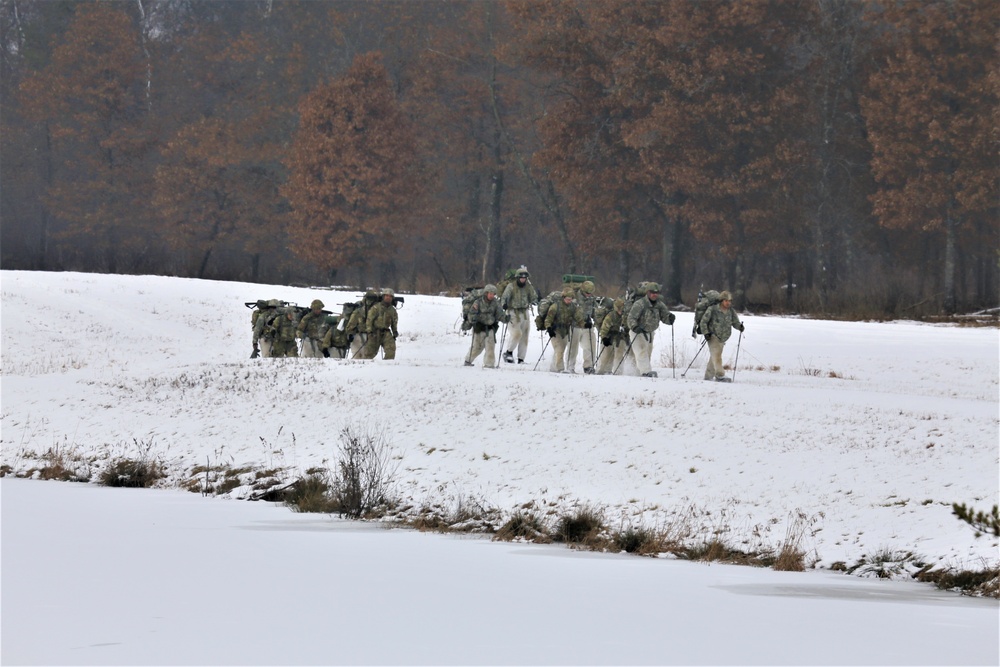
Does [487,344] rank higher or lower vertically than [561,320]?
lower

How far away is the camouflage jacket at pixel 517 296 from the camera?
29.1m

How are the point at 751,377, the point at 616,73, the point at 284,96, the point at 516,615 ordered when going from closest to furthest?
the point at 516,615
the point at 751,377
the point at 616,73
the point at 284,96

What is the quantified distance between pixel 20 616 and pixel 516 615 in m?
3.56

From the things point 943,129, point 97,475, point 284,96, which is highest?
point 284,96

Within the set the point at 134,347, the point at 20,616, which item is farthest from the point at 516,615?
the point at 134,347

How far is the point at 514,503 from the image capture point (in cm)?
1839

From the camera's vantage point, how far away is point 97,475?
71.5 ft

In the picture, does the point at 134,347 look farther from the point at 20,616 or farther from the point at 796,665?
the point at 796,665

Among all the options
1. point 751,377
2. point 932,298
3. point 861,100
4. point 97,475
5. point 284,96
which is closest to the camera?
point 97,475

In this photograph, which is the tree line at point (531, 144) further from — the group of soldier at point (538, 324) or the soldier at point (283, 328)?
the soldier at point (283, 328)

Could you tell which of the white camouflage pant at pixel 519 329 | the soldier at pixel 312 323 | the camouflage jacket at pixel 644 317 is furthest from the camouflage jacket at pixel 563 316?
the soldier at pixel 312 323

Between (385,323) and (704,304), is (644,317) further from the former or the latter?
(385,323)

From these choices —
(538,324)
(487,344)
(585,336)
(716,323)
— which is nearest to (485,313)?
(487,344)

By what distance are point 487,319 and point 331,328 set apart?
5464 millimetres
